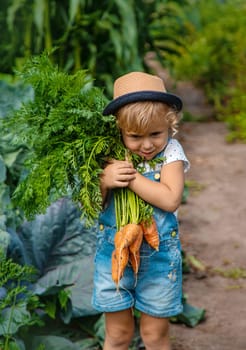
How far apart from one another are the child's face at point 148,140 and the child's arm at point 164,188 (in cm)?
8

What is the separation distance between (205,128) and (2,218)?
4932 mm

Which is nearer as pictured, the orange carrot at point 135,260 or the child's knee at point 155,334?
the orange carrot at point 135,260

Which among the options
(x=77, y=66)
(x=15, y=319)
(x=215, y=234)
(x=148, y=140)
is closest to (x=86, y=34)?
(x=77, y=66)

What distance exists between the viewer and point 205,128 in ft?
26.8

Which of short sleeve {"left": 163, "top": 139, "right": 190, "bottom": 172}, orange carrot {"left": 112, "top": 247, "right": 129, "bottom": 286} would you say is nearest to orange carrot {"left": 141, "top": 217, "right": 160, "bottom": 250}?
orange carrot {"left": 112, "top": 247, "right": 129, "bottom": 286}

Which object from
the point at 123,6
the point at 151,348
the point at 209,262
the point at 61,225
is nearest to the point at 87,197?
the point at 151,348

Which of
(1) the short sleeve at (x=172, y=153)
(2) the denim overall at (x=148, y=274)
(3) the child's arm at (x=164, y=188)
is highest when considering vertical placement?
(1) the short sleeve at (x=172, y=153)

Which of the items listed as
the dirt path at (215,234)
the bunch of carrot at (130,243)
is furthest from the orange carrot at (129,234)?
the dirt path at (215,234)

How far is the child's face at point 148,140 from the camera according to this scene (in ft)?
9.14

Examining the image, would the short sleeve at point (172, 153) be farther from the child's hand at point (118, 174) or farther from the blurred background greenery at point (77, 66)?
the blurred background greenery at point (77, 66)

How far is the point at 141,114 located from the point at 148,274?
1.95 feet

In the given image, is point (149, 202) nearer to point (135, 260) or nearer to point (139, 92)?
point (135, 260)

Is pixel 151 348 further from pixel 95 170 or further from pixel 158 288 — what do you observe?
pixel 95 170

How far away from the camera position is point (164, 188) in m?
2.81
